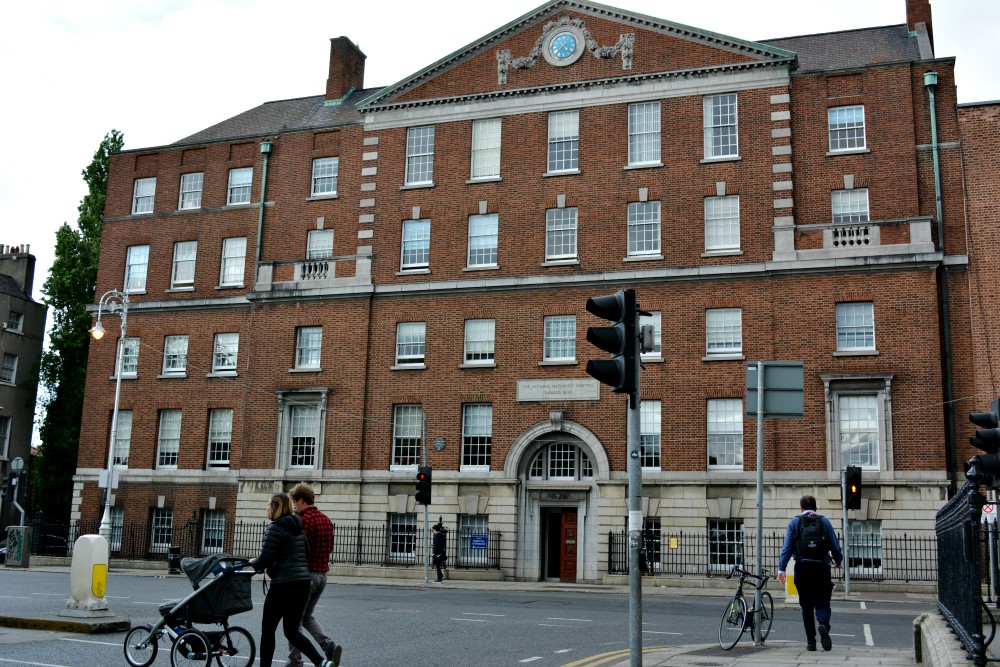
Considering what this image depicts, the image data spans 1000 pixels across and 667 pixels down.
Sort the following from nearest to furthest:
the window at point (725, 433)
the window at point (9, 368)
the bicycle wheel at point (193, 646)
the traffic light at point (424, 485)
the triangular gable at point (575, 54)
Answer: the bicycle wheel at point (193, 646), the traffic light at point (424, 485), the window at point (725, 433), the triangular gable at point (575, 54), the window at point (9, 368)

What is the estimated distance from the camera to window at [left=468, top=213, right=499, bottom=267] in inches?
1411

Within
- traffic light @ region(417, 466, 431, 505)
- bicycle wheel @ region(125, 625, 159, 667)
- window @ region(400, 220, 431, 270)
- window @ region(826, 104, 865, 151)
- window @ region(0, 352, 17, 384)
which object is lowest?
bicycle wheel @ region(125, 625, 159, 667)

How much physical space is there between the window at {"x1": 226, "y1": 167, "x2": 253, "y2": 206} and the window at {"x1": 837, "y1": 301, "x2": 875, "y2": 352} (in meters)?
23.8

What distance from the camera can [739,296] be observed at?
106 feet

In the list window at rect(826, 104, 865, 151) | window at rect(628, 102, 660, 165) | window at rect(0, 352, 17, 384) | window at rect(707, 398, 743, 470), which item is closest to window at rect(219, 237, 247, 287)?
window at rect(628, 102, 660, 165)

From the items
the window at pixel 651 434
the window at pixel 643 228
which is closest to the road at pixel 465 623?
the window at pixel 651 434

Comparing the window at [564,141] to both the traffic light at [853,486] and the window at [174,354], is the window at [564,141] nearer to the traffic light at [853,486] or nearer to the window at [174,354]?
the traffic light at [853,486]

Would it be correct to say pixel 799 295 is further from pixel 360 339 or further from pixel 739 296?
pixel 360 339

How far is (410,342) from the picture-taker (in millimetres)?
36062

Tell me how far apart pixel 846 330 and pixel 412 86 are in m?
18.3

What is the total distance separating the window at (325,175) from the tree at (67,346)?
18540mm

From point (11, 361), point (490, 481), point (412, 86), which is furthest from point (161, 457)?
point (11, 361)

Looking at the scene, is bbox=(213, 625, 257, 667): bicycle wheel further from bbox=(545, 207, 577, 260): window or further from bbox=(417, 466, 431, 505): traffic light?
bbox=(545, 207, 577, 260): window

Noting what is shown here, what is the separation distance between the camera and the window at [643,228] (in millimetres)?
33875
